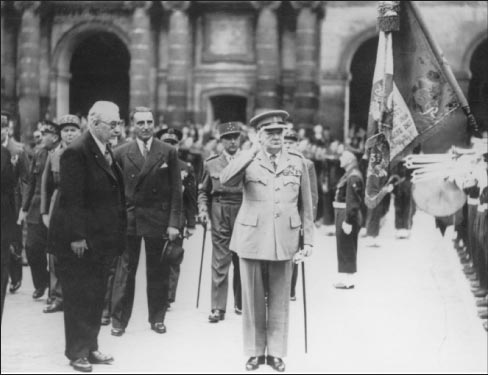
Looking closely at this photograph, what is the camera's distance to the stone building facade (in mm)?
25656

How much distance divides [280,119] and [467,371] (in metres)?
2.67

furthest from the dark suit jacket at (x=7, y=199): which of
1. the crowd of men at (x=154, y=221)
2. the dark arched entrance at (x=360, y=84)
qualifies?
the dark arched entrance at (x=360, y=84)

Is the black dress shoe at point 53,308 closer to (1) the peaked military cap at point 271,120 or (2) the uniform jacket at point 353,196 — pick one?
(1) the peaked military cap at point 271,120

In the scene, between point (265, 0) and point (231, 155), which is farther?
point (265, 0)

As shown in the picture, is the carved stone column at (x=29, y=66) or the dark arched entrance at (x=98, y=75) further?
the dark arched entrance at (x=98, y=75)

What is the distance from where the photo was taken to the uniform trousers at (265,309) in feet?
22.0

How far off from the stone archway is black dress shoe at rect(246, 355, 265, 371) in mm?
21981

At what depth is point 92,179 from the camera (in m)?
6.73

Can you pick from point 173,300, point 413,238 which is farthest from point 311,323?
point 413,238

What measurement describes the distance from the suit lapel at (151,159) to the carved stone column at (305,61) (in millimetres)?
17766

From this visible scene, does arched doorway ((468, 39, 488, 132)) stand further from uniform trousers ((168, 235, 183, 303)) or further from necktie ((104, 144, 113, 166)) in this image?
necktie ((104, 144, 113, 166))

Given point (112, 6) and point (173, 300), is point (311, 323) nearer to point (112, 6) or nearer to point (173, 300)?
point (173, 300)

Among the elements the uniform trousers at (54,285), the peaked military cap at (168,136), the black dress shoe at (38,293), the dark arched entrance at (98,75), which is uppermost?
the dark arched entrance at (98,75)

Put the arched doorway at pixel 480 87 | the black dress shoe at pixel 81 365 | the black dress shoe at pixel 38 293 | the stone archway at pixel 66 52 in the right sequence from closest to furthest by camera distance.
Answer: the black dress shoe at pixel 81 365 → the black dress shoe at pixel 38 293 → the stone archway at pixel 66 52 → the arched doorway at pixel 480 87
